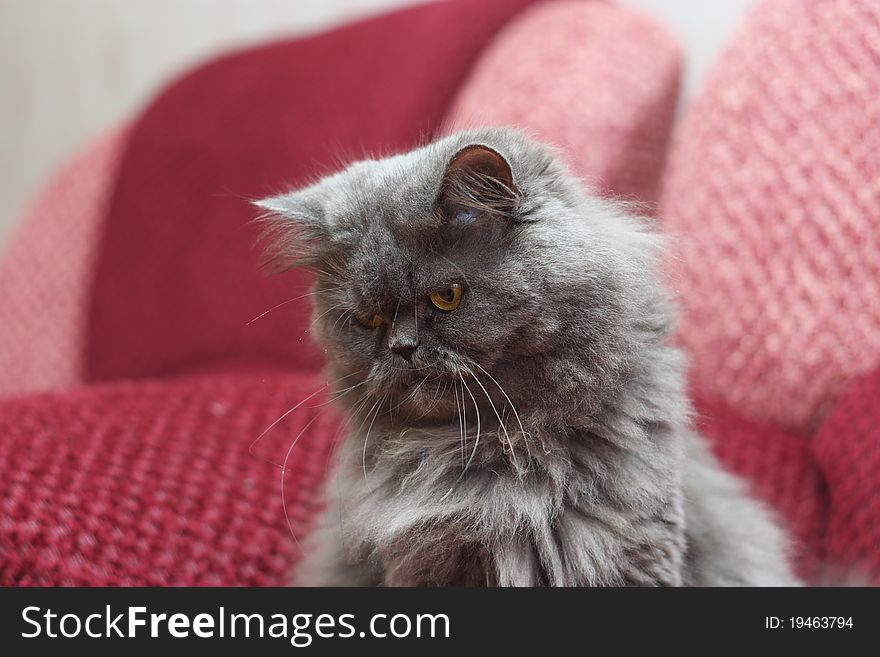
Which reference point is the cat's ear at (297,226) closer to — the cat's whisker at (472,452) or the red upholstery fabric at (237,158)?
the cat's whisker at (472,452)

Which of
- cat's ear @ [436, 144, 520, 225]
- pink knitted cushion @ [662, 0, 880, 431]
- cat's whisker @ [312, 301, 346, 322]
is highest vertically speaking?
pink knitted cushion @ [662, 0, 880, 431]

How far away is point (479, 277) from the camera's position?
73cm

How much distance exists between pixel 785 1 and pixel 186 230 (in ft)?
4.45

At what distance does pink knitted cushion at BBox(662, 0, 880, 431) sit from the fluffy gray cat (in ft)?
1.41

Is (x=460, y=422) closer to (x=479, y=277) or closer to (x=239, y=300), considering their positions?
(x=479, y=277)

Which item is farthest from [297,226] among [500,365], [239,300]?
[239,300]

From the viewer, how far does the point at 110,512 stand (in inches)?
38.6

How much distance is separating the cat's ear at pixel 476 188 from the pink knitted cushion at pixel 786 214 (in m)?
0.61

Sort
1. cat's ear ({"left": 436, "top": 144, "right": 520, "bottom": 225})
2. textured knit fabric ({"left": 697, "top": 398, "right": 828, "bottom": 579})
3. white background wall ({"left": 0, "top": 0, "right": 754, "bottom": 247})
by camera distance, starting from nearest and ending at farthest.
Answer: cat's ear ({"left": 436, "top": 144, "right": 520, "bottom": 225})
textured knit fabric ({"left": 697, "top": 398, "right": 828, "bottom": 579})
white background wall ({"left": 0, "top": 0, "right": 754, "bottom": 247})

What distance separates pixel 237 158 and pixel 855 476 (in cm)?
147

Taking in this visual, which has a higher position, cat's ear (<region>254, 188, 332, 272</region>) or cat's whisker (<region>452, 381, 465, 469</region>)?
cat's ear (<region>254, 188, 332, 272</region>)

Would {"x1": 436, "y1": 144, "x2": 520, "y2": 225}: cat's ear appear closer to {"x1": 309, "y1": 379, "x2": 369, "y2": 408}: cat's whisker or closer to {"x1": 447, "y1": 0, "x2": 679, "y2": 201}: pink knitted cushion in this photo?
{"x1": 309, "y1": 379, "x2": 369, "y2": 408}: cat's whisker

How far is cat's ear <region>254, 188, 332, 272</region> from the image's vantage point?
2.63 ft

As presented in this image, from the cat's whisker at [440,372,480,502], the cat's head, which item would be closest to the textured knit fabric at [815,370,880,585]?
the cat's head
